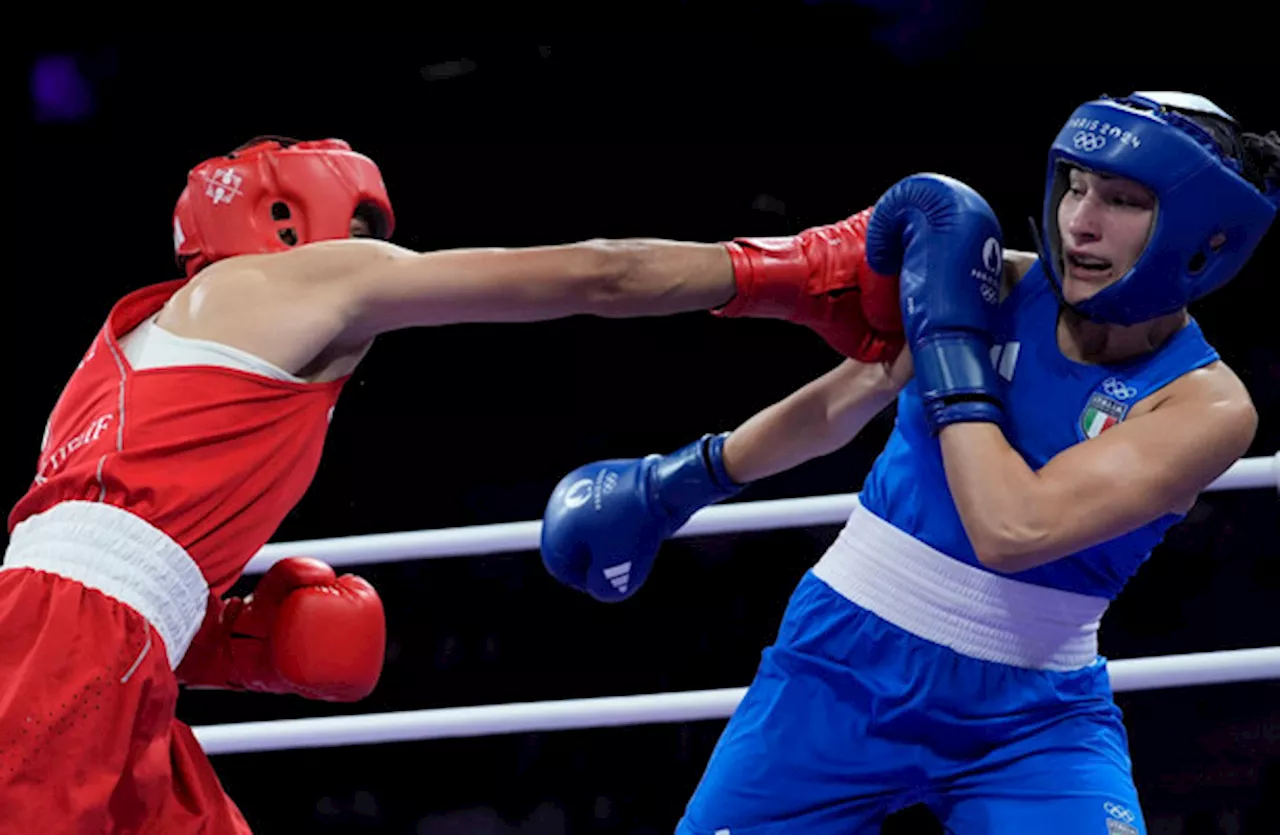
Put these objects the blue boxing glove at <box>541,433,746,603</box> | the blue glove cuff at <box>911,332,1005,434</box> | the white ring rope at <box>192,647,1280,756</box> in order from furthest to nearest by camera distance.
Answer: the white ring rope at <box>192,647,1280,756</box>
the blue boxing glove at <box>541,433,746,603</box>
the blue glove cuff at <box>911,332,1005,434</box>

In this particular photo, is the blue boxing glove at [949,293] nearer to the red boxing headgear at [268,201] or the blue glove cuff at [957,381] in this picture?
the blue glove cuff at [957,381]

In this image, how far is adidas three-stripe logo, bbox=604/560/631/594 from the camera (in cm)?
228

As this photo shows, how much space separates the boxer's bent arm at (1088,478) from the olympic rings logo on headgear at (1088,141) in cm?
34

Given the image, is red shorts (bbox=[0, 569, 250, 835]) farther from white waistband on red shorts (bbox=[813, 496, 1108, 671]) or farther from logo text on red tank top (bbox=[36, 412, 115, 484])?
white waistband on red shorts (bbox=[813, 496, 1108, 671])

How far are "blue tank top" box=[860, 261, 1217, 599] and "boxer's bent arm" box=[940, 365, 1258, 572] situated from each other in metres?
0.08

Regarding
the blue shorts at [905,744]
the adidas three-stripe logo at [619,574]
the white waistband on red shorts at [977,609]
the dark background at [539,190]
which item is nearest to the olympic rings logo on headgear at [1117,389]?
the white waistband on red shorts at [977,609]

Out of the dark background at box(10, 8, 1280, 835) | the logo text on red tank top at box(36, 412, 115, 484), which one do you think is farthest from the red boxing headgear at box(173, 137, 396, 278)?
the dark background at box(10, 8, 1280, 835)

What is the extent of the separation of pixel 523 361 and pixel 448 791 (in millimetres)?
1302

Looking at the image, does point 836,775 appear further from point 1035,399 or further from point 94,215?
point 94,215

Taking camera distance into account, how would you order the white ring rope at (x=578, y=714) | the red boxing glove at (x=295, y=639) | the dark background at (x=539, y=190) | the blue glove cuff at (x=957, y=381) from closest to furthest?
1. the blue glove cuff at (x=957, y=381)
2. the red boxing glove at (x=295, y=639)
3. the white ring rope at (x=578, y=714)
4. the dark background at (x=539, y=190)

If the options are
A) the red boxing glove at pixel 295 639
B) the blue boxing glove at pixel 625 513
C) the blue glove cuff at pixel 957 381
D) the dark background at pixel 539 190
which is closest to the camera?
the blue glove cuff at pixel 957 381

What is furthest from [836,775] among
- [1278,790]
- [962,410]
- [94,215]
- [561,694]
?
[94,215]

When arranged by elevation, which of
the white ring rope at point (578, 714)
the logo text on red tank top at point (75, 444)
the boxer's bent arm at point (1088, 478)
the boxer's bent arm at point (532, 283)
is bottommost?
the white ring rope at point (578, 714)

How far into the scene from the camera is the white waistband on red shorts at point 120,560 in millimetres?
1859
